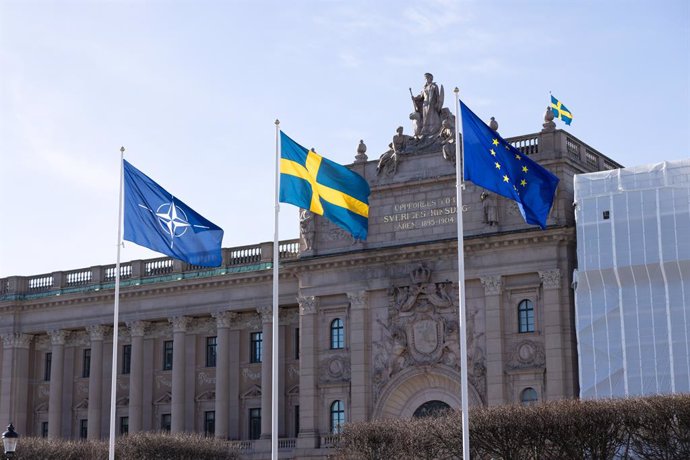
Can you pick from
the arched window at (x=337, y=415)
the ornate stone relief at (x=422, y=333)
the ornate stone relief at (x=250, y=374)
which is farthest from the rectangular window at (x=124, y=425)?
the ornate stone relief at (x=422, y=333)

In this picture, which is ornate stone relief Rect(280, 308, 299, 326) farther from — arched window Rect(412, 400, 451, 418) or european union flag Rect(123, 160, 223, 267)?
european union flag Rect(123, 160, 223, 267)

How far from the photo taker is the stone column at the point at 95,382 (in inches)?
3273

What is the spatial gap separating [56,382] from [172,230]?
39604 mm

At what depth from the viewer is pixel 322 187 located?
157 feet

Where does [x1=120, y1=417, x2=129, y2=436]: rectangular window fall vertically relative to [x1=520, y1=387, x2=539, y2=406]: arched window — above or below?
below

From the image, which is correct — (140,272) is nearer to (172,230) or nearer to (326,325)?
(326,325)

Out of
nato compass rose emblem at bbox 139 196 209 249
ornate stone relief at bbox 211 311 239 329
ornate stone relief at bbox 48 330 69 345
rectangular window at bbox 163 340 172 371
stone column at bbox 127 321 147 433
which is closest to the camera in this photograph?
nato compass rose emblem at bbox 139 196 209 249

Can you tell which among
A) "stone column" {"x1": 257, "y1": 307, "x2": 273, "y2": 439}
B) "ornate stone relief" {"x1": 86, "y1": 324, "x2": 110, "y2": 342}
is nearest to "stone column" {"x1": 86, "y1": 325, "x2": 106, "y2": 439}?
"ornate stone relief" {"x1": 86, "y1": 324, "x2": 110, "y2": 342}

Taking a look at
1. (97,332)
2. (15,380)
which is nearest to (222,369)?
(97,332)

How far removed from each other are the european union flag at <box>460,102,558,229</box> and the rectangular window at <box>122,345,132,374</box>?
138 feet

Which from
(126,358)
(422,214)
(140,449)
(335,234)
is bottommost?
(140,449)

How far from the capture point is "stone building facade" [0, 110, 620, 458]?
6650cm

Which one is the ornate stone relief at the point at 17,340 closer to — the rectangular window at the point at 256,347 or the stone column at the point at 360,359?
the rectangular window at the point at 256,347

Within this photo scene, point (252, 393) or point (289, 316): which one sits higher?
point (289, 316)
